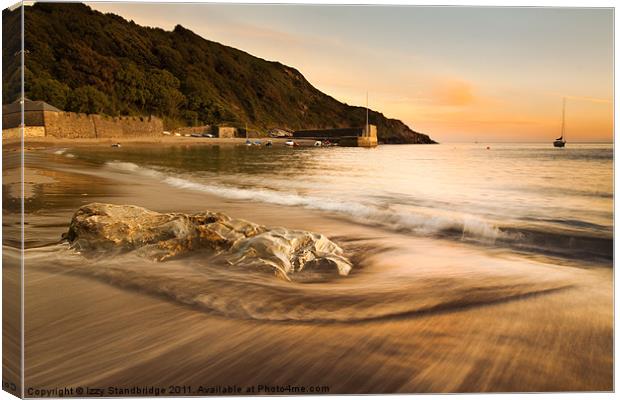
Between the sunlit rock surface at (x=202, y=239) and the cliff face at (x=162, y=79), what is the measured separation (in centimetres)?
65

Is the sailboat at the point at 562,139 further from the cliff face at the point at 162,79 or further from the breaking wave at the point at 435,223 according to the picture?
the cliff face at the point at 162,79

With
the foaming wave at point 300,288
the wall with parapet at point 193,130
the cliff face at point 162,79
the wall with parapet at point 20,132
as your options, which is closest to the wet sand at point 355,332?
the foaming wave at point 300,288

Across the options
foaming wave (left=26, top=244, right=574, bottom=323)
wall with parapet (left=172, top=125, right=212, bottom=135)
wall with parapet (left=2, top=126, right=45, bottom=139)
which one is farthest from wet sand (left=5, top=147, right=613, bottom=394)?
wall with parapet (left=172, top=125, right=212, bottom=135)

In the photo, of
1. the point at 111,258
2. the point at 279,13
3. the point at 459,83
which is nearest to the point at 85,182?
the point at 111,258

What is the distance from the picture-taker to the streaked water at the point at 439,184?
9.18 ft

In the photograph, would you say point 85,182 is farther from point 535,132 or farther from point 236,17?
point 535,132

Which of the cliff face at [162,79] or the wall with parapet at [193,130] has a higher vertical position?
the cliff face at [162,79]

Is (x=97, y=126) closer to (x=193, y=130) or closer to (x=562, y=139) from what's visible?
(x=193, y=130)

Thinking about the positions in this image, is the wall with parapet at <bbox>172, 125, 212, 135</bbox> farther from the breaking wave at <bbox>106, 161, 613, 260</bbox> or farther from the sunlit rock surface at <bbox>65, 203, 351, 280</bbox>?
the sunlit rock surface at <bbox>65, 203, 351, 280</bbox>

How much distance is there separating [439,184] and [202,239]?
1.39 metres

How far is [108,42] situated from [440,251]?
2.20 m

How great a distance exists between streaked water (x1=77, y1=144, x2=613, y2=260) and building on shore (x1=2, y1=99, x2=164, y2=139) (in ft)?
0.43

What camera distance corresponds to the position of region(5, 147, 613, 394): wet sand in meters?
2.44

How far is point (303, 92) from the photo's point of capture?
2977mm
